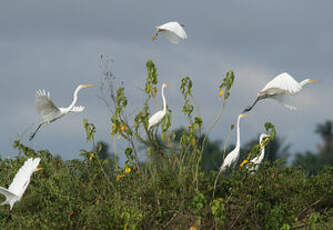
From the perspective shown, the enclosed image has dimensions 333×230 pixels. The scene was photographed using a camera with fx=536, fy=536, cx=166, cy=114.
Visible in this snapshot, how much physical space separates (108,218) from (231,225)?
1.68 m

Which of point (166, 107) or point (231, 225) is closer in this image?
point (231, 225)

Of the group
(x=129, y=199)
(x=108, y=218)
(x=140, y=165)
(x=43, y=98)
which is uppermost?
(x=43, y=98)

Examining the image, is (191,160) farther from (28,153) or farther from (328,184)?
(28,153)

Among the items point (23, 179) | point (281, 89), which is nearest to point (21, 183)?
point (23, 179)

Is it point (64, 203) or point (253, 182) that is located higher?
point (253, 182)

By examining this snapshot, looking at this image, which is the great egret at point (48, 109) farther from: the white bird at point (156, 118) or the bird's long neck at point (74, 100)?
the white bird at point (156, 118)

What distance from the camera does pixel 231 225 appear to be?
7.02 meters

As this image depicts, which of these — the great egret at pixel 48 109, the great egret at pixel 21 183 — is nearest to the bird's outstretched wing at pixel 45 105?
the great egret at pixel 48 109

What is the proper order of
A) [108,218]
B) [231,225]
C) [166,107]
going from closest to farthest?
[108,218], [231,225], [166,107]

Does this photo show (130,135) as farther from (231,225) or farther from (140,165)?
(231,225)

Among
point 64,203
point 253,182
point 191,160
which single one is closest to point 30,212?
point 64,203

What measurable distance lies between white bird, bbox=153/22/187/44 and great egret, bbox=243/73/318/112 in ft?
4.38

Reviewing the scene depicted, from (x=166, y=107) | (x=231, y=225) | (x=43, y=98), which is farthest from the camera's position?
(x=43, y=98)

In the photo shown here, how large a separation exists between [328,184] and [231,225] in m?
1.85
